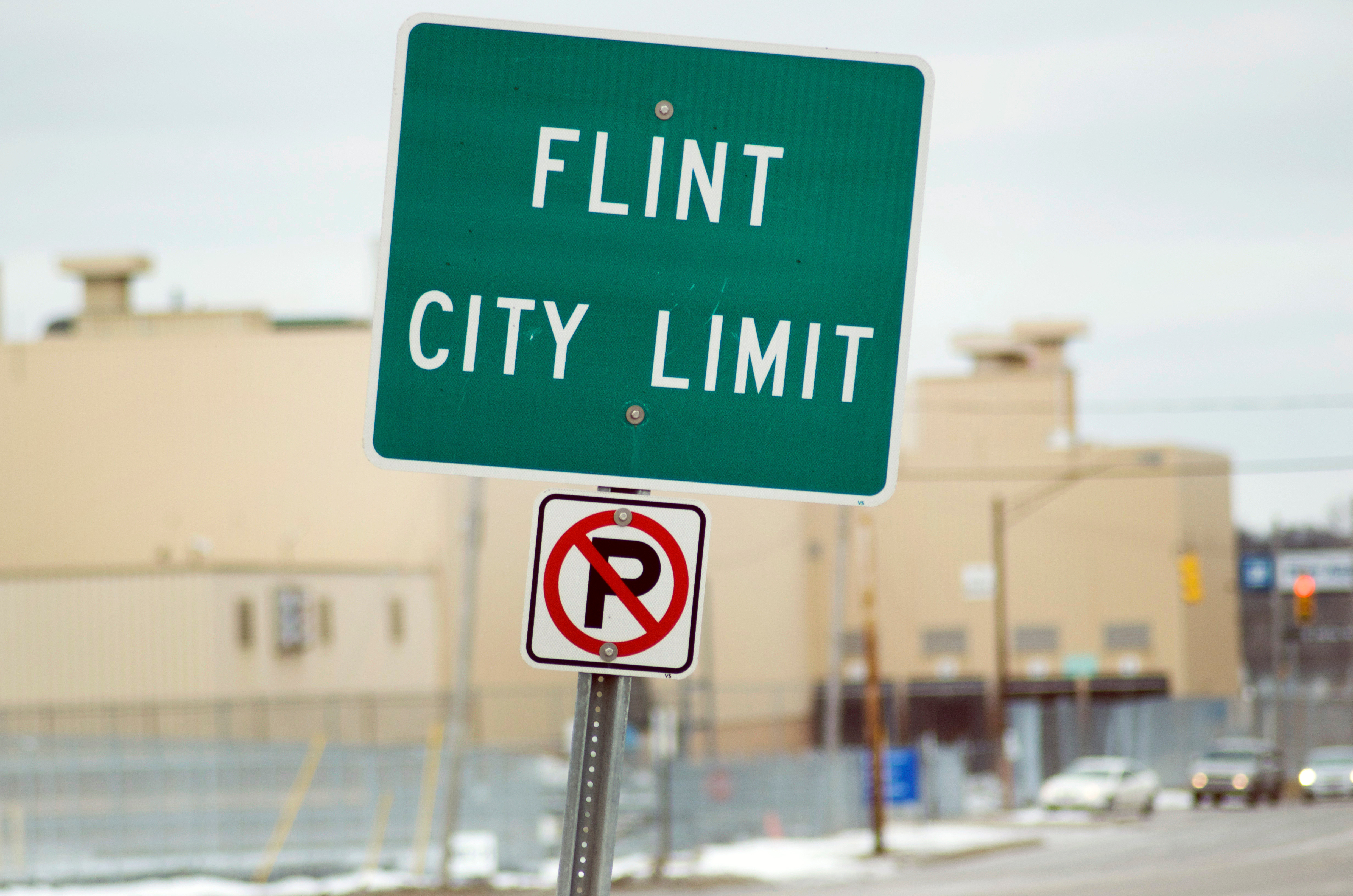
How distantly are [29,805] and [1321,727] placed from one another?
141 feet

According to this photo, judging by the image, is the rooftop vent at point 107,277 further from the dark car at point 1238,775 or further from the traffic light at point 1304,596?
the traffic light at point 1304,596

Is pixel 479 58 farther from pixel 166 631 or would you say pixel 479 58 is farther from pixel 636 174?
pixel 166 631

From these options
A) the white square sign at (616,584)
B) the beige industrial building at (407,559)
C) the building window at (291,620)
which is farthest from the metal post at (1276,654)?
the white square sign at (616,584)

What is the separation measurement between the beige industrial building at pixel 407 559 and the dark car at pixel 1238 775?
5743 millimetres

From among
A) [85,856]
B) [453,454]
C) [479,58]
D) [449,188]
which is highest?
[479,58]

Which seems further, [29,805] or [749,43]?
[29,805]

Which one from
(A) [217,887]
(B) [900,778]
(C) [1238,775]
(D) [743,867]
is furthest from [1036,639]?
(A) [217,887]

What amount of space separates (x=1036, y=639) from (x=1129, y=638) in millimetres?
3020

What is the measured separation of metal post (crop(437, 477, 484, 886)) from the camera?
26031 mm

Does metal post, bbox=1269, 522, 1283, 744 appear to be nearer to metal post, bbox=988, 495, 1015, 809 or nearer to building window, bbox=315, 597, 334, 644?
metal post, bbox=988, 495, 1015, 809

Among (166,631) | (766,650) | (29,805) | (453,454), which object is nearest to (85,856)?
(29,805)

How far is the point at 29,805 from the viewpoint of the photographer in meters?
26.5

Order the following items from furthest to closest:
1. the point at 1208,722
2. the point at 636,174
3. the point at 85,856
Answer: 1. the point at 1208,722
2. the point at 85,856
3. the point at 636,174

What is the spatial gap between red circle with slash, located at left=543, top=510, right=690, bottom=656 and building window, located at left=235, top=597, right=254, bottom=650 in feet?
125
